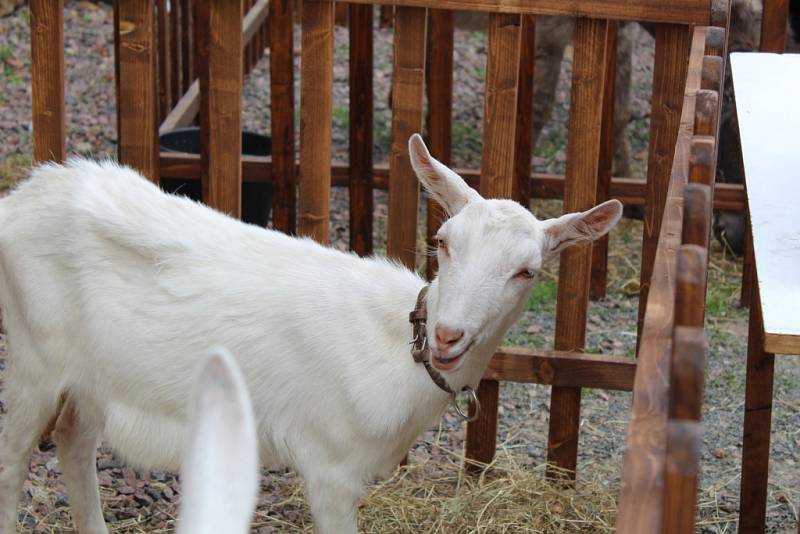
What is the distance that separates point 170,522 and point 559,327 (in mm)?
1590

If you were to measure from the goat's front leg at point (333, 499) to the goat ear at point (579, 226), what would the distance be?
0.90 metres

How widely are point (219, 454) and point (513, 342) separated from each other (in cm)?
454

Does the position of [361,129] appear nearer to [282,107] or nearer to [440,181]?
[282,107]

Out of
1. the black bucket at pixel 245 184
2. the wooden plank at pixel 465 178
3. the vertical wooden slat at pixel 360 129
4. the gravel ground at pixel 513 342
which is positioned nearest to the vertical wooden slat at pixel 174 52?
the gravel ground at pixel 513 342

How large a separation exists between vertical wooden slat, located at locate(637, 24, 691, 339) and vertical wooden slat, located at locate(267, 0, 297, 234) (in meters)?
A: 1.41

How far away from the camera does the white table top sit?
2273mm

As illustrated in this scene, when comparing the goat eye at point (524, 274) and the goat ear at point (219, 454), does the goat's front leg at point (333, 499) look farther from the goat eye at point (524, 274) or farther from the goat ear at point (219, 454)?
the goat ear at point (219, 454)

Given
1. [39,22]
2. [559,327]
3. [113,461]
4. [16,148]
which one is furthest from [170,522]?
[16,148]

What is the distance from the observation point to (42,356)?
3717mm

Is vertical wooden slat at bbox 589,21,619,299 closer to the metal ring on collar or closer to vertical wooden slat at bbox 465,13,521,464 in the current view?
vertical wooden slat at bbox 465,13,521,464

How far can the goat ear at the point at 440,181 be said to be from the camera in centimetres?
353

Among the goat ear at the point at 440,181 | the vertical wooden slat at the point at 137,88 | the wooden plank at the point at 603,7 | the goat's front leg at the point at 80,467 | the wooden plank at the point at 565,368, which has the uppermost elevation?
the wooden plank at the point at 603,7

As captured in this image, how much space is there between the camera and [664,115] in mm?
4250

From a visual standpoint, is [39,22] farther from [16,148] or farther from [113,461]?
[16,148]
